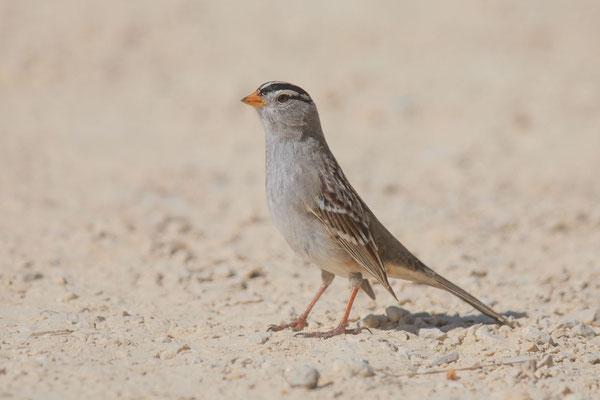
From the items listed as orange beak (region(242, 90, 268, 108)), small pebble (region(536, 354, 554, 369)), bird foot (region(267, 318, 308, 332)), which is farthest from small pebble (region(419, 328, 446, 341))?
orange beak (region(242, 90, 268, 108))

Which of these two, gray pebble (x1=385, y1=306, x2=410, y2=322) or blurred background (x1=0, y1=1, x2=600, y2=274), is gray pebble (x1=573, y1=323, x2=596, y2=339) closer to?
gray pebble (x1=385, y1=306, x2=410, y2=322)

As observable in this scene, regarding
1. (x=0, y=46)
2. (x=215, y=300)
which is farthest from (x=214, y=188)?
(x=0, y=46)

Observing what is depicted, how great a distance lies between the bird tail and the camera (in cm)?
681

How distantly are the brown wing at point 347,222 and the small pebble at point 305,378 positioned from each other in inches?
58.2

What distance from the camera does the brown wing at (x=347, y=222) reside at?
260 inches

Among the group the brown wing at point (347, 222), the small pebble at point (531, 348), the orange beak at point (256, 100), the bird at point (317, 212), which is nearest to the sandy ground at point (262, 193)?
the small pebble at point (531, 348)

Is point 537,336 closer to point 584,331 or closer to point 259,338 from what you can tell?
point 584,331

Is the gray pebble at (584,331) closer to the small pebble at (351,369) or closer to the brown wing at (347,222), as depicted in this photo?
the brown wing at (347,222)

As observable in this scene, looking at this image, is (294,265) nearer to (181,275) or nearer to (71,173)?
(181,275)

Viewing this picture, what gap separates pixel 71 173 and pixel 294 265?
474 cm

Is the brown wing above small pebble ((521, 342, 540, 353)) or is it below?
above

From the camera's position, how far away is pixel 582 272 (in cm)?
838

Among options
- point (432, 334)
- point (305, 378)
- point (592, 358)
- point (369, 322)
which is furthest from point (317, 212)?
point (592, 358)

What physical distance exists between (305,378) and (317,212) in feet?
5.52
